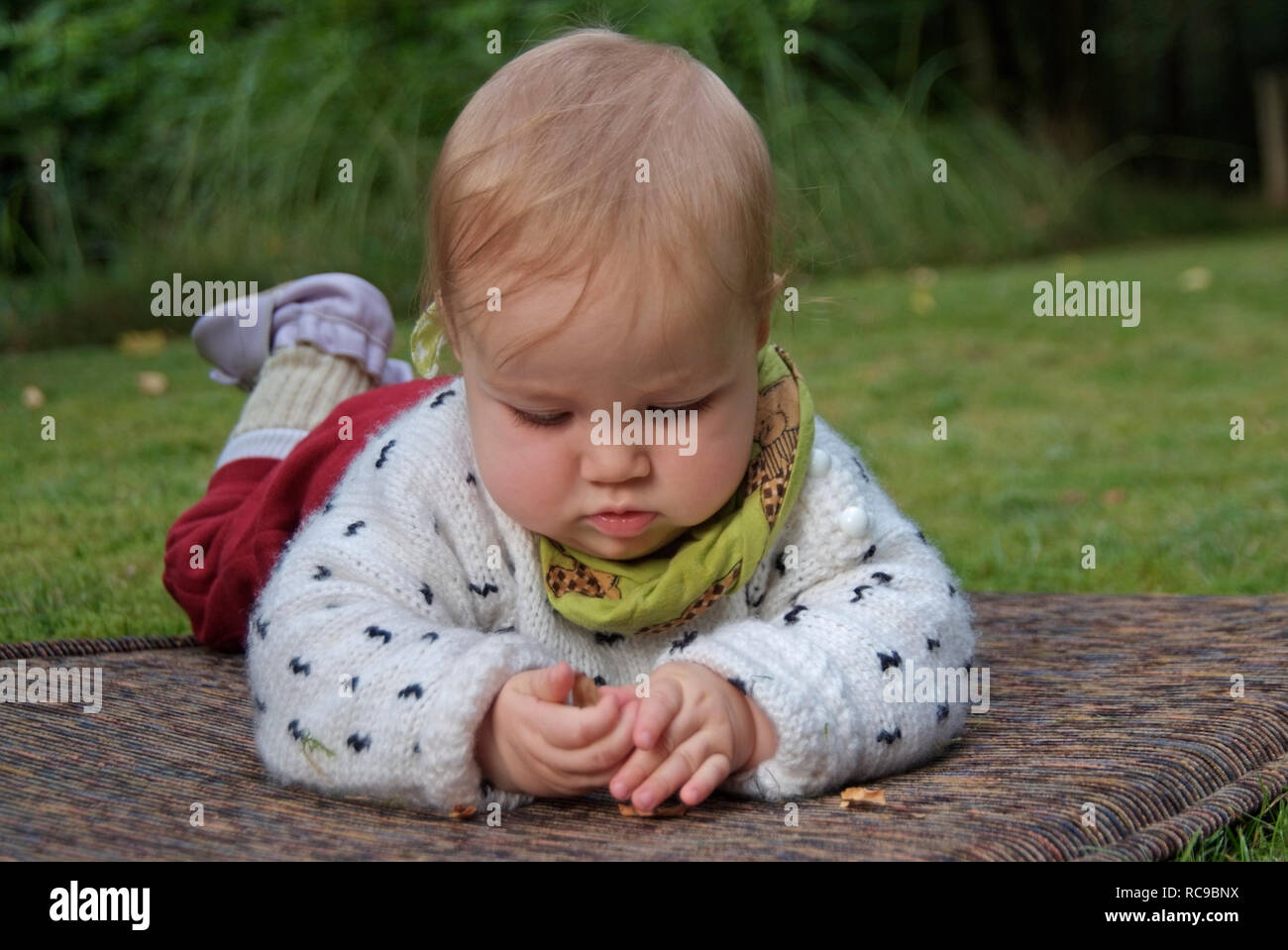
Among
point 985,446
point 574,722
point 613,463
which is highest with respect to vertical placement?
point 985,446

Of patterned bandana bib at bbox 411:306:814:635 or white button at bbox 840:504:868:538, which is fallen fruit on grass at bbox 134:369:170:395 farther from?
white button at bbox 840:504:868:538

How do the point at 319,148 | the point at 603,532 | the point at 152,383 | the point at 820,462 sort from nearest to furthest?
the point at 603,532 → the point at 820,462 → the point at 152,383 → the point at 319,148

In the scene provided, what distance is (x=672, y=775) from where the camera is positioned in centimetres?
162

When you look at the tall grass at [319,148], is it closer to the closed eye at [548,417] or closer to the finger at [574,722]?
the closed eye at [548,417]

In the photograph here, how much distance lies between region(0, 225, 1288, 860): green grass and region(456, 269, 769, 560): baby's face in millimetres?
444

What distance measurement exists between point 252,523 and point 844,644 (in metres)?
1.11

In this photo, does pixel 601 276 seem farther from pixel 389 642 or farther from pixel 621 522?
pixel 389 642

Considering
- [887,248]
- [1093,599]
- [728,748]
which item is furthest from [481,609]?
[887,248]

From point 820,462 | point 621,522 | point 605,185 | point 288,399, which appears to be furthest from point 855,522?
point 288,399

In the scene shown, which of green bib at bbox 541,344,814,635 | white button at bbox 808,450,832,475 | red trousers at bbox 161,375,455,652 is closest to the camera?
green bib at bbox 541,344,814,635

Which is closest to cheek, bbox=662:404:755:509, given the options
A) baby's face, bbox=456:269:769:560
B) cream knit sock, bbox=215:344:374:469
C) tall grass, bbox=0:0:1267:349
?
baby's face, bbox=456:269:769:560

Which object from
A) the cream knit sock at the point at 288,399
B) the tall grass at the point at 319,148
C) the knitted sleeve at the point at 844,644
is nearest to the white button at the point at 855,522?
the knitted sleeve at the point at 844,644

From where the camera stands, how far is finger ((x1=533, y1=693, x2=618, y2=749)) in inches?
62.6
